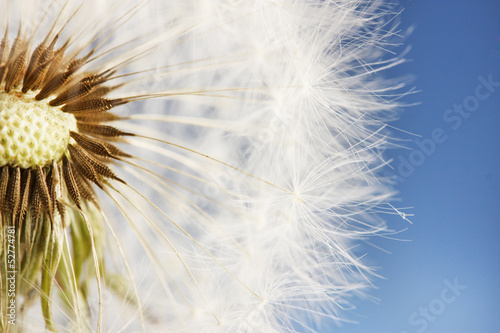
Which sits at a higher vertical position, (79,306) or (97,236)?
(97,236)

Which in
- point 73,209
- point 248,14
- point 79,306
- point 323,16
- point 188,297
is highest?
point 323,16

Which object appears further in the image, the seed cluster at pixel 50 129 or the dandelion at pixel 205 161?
the dandelion at pixel 205 161

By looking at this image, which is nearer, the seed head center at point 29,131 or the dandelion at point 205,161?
the seed head center at point 29,131

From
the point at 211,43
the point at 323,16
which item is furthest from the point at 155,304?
the point at 323,16

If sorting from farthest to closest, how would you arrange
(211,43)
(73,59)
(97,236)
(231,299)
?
1. (211,43)
2. (231,299)
3. (97,236)
4. (73,59)

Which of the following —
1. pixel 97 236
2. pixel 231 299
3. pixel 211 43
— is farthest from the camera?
pixel 211 43

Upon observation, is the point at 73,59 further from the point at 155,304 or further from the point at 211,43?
the point at 155,304

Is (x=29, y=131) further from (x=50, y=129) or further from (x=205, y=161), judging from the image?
(x=205, y=161)
